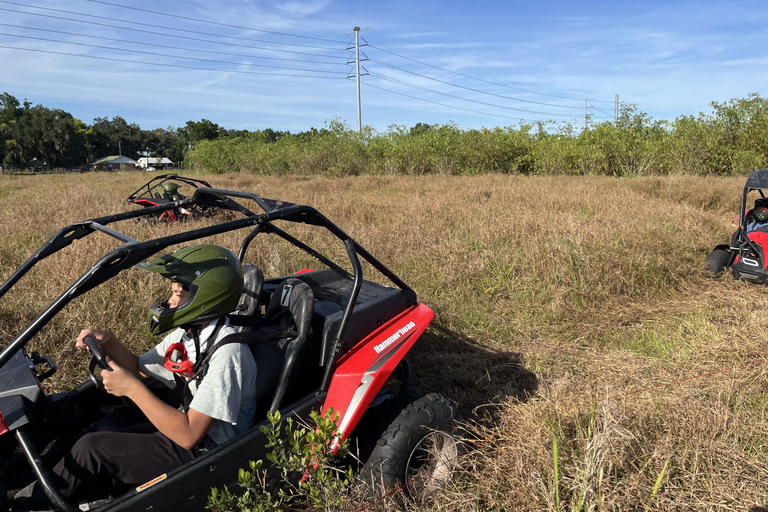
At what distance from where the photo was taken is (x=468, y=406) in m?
3.53

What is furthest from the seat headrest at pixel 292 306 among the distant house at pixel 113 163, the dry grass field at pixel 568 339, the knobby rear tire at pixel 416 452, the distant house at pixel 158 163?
the distant house at pixel 158 163

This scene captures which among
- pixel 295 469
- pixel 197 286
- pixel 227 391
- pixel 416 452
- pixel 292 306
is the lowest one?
pixel 416 452

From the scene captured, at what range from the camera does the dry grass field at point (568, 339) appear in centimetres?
228

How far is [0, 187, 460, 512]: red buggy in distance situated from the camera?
196cm

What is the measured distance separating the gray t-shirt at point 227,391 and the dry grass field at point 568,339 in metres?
0.71

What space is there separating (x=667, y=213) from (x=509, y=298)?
428 centimetres

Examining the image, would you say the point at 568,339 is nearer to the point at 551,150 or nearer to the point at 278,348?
the point at 278,348

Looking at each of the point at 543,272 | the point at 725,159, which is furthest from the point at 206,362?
the point at 725,159

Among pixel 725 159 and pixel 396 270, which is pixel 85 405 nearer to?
pixel 396 270

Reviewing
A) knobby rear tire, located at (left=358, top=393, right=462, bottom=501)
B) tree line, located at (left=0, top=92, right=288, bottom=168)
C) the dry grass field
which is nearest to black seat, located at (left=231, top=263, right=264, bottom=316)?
knobby rear tire, located at (left=358, top=393, right=462, bottom=501)

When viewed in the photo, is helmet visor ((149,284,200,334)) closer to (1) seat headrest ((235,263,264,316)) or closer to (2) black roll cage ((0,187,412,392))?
(2) black roll cage ((0,187,412,392))

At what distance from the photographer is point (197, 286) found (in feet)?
6.72

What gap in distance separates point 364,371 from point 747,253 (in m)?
6.10

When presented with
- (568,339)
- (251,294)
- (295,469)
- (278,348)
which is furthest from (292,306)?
(568,339)
